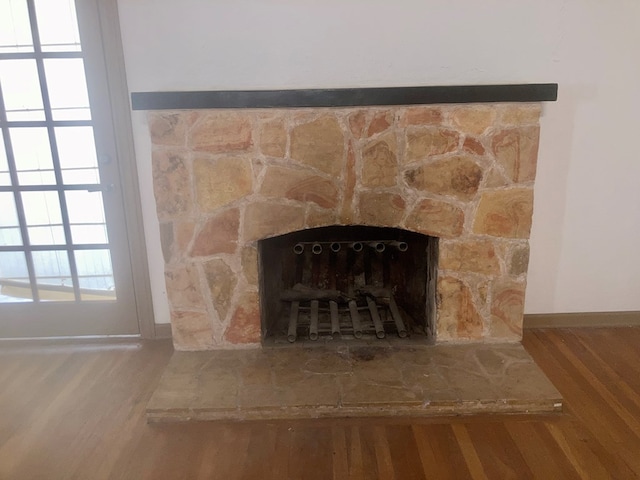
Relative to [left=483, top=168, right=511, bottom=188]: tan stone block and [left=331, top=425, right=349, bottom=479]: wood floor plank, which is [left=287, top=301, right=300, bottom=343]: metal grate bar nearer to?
[left=331, top=425, right=349, bottom=479]: wood floor plank

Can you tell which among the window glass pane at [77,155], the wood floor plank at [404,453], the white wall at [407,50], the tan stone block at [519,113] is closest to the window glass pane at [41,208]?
the window glass pane at [77,155]

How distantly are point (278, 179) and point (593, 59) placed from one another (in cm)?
157

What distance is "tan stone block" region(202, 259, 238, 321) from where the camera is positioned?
2273 mm

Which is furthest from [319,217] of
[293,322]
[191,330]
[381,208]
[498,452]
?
[498,452]

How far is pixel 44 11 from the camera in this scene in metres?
2.22

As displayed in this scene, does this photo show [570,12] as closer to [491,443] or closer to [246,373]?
[491,443]

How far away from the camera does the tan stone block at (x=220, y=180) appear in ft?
7.05

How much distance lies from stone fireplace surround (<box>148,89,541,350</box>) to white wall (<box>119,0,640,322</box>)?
0.68 ft

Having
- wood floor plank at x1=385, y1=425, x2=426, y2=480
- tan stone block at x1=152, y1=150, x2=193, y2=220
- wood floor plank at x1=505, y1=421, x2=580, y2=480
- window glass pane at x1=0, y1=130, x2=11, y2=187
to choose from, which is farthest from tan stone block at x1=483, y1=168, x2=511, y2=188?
window glass pane at x1=0, y1=130, x2=11, y2=187

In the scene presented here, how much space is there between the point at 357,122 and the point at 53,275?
1784 millimetres

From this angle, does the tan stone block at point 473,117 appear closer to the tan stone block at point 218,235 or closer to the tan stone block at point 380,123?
the tan stone block at point 380,123

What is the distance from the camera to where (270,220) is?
87.3 inches

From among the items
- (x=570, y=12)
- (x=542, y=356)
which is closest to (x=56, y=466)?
(x=542, y=356)

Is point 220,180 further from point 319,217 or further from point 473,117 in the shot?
point 473,117
